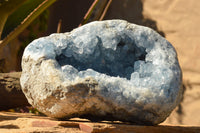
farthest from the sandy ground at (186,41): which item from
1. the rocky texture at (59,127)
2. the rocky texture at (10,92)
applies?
the rocky texture at (10,92)

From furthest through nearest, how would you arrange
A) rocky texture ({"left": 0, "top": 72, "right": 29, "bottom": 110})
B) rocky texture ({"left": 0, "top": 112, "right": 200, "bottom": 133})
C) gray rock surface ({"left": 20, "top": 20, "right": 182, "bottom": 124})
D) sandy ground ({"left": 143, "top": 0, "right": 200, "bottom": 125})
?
1. sandy ground ({"left": 143, "top": 0, "right": 200, "bottom": 125})
2. rocky texture ({"left": 0, "top": 72, "right": 29, "bottom": 110})
3. gray rock surface ({"left": 20, "top": 20, "right": 182, "bottom": 124})
4. rocky texture ({"left": 0, "top": 112, "right": 200, "bottom": 133})

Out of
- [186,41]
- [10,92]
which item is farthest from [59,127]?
[186,41]

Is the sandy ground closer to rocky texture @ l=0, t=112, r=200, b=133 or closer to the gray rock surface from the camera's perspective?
the gray rock surface

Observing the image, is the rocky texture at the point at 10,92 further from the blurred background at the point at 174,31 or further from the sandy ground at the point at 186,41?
the sandy ground at the point at 186,41

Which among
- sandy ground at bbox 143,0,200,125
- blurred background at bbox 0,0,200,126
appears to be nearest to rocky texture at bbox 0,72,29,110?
blurred background at bbox 0,0,200,126

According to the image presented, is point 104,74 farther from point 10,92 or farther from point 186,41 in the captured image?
point 186,41

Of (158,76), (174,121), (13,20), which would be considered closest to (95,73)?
(158,76)

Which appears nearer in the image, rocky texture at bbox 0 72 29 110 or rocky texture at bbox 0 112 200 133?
rocky texture at bbox 0 112 200 133
